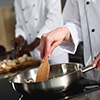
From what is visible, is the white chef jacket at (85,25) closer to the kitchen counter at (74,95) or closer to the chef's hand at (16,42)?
the kitchen counter at (74,95)

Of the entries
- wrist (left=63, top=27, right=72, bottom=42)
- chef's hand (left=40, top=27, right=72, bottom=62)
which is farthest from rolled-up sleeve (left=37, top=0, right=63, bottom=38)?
chef's hand (left=40, top=27, right=72, bottom=62)

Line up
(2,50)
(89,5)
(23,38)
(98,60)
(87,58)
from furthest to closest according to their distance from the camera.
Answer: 1. (2,50)
2. (23,38)
3. (87,58)
4. (89,5)
5. (98,60)

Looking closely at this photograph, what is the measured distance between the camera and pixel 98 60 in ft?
2.39

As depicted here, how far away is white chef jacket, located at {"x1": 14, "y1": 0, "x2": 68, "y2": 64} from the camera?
1.65m

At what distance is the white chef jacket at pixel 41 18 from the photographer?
1.65 m

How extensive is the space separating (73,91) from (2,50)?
7.28 feet

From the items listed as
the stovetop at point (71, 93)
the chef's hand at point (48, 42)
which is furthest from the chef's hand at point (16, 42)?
the stovetop at point (71, 93)

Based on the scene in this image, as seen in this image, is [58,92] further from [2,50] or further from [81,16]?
[2,50]

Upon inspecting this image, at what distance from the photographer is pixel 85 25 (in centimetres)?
107

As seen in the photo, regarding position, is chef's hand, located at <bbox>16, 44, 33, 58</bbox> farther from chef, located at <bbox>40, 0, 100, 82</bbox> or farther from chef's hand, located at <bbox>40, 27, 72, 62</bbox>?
chef's hand, located at <bbox>40, 27, 72, 62</bbox>

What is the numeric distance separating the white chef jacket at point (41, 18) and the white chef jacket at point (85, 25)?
513 millimetres

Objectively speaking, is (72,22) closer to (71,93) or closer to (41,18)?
(71,93)

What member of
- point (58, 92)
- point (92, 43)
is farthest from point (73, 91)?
point (92, 43)

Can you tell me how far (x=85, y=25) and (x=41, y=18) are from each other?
2.53 ft
